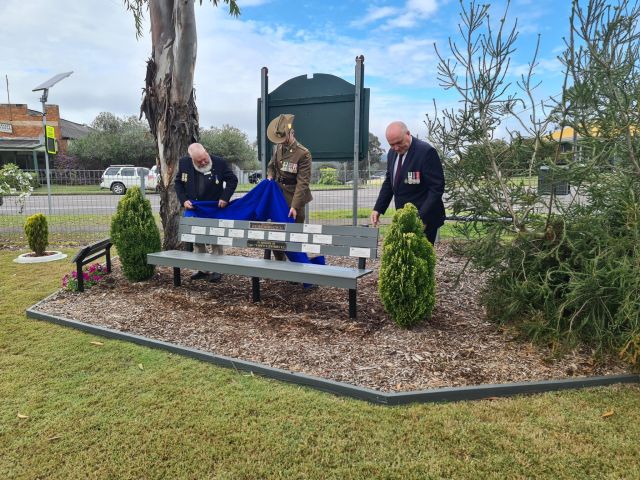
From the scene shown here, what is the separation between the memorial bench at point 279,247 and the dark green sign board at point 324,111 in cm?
214

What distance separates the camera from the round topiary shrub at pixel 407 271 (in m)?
3.93

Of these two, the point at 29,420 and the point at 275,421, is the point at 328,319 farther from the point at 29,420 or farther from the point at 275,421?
the point at 29,420

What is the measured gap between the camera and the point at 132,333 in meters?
4.32

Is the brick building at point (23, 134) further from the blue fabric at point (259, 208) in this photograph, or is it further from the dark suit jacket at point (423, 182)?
the dark suit jacket at point (423, 182)

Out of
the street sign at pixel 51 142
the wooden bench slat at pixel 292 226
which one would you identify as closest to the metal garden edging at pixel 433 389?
the wooden bench slat at pixel 292 226

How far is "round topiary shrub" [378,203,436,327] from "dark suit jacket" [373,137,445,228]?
547mm

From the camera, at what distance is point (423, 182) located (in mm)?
4605

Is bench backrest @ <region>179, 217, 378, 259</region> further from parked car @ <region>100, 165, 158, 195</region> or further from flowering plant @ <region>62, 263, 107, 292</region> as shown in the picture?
parked car @ <region>100, 165, 158, 195</region>

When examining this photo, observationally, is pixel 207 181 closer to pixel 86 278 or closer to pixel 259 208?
pixel 259 208

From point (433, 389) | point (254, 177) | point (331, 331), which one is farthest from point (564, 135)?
point (254, 177)

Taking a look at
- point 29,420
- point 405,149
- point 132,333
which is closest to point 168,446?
point 29,420

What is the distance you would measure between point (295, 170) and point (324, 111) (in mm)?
1661

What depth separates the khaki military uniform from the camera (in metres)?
5.59

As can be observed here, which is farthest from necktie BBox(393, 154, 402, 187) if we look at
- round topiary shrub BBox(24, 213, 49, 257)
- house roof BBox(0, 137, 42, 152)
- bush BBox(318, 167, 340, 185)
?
house roof BBox(0, 137, 42, 152)
